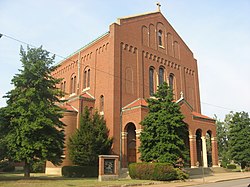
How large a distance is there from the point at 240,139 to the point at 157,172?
20894 millimetres

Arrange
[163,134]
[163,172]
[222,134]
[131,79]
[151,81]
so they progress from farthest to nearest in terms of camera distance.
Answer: [222,134] < [151,81] < [131,79] < [163,134] < [163,172]

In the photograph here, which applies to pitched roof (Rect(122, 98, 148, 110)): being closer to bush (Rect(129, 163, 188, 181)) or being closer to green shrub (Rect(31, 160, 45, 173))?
bush (Rect(129, 163, 188, 181))

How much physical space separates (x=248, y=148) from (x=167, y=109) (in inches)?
756

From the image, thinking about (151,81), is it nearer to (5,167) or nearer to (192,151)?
(192,151)

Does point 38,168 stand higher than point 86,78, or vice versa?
point 86,78

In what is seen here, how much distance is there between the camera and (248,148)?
36.6 metres

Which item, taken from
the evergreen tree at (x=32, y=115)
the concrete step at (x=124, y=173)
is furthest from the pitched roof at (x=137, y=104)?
the evergreen tree at (x=32, y=115)

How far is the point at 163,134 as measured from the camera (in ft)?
75.6

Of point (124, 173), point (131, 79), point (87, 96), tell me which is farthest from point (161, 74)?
point (124, 173)

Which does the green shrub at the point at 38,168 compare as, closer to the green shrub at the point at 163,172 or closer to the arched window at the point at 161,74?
the green shrub at the point at 163,172

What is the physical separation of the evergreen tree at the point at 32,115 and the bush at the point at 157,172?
7.02 metres

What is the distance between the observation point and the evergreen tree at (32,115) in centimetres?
1933

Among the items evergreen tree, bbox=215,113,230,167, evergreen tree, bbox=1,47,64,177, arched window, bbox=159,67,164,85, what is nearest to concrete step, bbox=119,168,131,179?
evergreen tree, bbox=1,47,64,177

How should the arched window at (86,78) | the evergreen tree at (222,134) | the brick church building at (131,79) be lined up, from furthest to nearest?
the evergreen tree at (222,134)
the arched window at (86,78)
the brick church building at (131,79)
